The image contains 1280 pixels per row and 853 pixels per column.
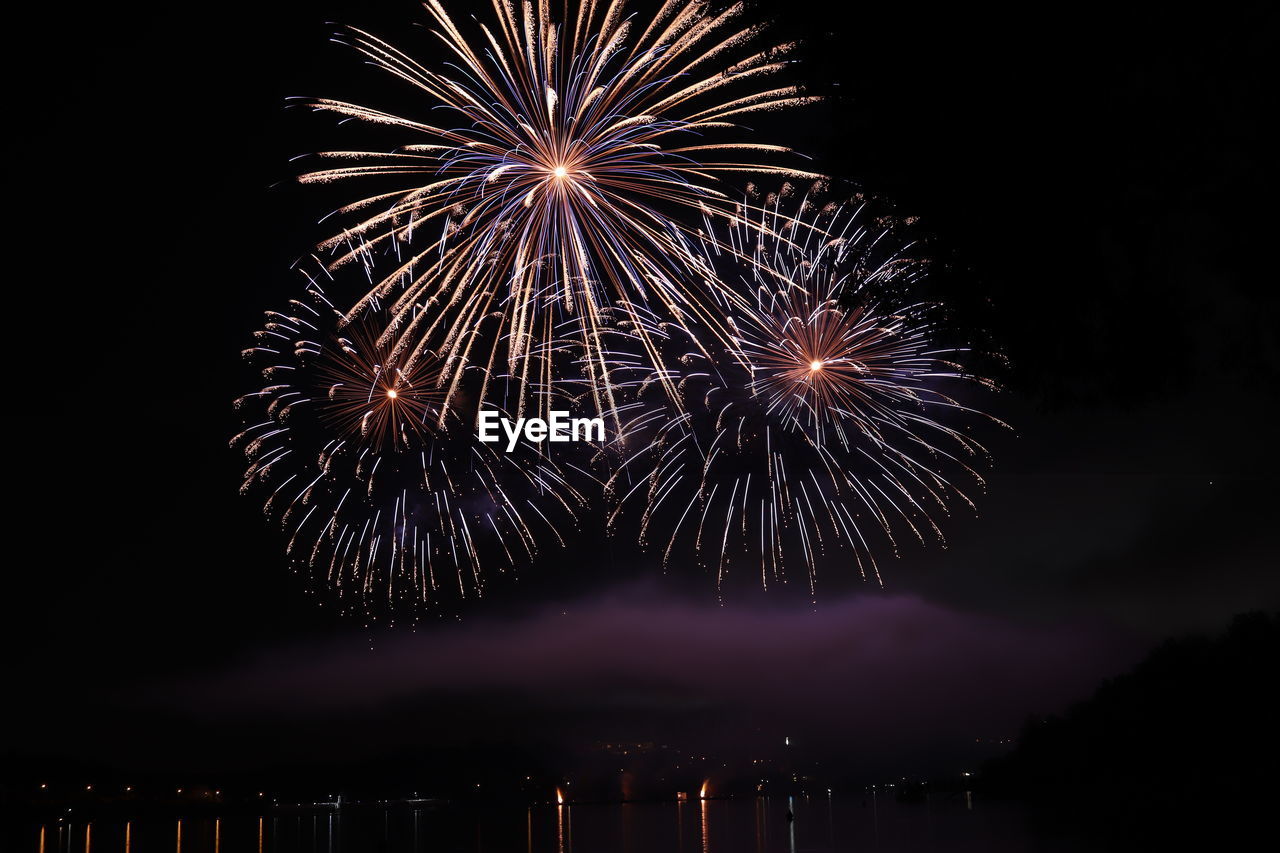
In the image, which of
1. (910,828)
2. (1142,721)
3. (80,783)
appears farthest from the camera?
(80,783)

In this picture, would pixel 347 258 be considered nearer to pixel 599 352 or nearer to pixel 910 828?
pixel 599 352

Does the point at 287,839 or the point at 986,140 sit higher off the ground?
the point at 986,140

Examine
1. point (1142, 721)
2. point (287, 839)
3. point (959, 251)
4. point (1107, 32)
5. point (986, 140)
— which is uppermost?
point (1107, 32)

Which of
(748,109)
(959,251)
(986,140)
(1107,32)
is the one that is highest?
(748,109)

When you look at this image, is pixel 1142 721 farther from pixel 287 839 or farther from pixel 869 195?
pixel 869 195

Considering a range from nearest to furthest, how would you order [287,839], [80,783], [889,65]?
1. [889,65]
2. [287,839]
3. [80,783]

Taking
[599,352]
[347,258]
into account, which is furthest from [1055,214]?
[347,258]

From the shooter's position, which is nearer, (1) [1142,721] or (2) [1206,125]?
(2) [1206,125]

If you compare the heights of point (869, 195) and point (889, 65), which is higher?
point (889, 65)

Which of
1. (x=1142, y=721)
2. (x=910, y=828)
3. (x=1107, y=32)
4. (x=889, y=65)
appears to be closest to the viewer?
(x=1107, y=32)

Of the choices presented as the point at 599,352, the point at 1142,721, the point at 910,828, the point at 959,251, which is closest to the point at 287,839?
the point at 910,828
